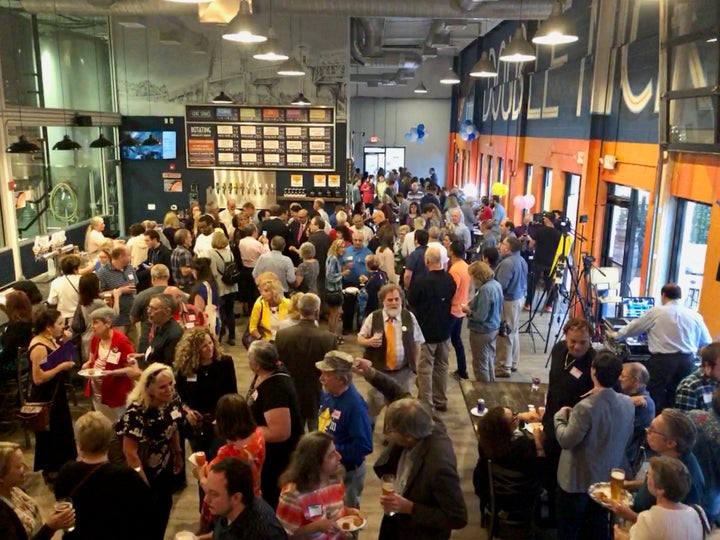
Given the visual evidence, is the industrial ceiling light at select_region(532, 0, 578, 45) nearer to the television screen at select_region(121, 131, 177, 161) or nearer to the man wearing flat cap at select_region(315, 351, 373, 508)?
the man wearing flat cap at select_region(315, 351, 373, 508)

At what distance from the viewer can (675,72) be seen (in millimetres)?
5984

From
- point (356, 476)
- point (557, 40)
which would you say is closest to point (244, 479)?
point (356, 476)

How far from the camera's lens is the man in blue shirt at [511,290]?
6.78 metres

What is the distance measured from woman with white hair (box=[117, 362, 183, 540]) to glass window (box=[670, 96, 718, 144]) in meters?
4.94

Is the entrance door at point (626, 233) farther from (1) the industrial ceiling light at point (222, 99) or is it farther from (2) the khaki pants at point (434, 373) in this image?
(1) the industrial ceiling light at point (222, 99)

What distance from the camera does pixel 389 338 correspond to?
4598 millimetres

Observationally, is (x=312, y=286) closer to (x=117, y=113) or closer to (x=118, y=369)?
(x=118, y=369)

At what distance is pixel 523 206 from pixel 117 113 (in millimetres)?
8036

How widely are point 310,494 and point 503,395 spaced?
258 centimetres

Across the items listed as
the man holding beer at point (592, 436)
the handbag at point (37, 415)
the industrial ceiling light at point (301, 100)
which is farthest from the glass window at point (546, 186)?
the handbag at point (37, 415)

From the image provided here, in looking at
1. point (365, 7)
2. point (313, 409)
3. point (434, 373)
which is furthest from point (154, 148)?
point (313, 409)

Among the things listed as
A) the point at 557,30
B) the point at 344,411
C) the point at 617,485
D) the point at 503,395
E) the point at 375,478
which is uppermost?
the point at 557,30

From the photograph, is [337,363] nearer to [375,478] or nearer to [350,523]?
[350,523]

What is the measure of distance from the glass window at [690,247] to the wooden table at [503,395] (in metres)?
2.42
